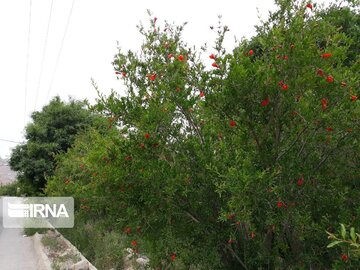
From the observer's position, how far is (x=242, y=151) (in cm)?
311

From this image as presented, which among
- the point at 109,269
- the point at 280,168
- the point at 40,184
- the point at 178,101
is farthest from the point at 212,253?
the point at 40,184

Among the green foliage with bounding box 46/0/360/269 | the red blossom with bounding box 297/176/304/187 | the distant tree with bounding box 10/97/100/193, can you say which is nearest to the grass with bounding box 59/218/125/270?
the green foliage with bounding box 46/0/360/269

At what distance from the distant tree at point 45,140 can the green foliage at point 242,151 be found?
1605cm

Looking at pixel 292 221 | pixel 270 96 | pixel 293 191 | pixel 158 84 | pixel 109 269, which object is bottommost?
pixel 109 269

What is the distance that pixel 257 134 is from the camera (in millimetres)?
3227

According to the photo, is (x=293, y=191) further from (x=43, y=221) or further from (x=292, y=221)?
(x=43, y=221)

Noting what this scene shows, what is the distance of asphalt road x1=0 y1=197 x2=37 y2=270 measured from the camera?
→ 10.6 m

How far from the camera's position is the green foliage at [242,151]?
2914mm

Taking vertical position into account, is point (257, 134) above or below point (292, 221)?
above

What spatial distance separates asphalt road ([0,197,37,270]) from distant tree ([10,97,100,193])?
3.27 meters

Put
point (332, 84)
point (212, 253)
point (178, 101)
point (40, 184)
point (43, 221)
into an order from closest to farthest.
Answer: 1. point (332, 84)
2. point (178, 101)
3. point (212, 253)
4. point (43, 221)
5. point (40, 184)

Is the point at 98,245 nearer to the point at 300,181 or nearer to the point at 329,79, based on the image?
the point at 300,181

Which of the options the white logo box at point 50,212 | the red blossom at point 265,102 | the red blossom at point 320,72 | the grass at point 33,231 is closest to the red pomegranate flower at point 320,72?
the red blossom at point 320,72

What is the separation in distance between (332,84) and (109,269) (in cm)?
710
